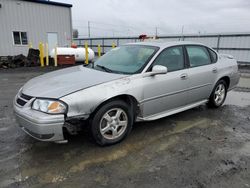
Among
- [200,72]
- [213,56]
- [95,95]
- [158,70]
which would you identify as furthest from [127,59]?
[213,56]

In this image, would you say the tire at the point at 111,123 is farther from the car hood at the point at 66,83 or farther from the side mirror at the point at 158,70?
the side mirror at the point at 158,70

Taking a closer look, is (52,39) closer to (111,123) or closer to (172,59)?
(172,59)

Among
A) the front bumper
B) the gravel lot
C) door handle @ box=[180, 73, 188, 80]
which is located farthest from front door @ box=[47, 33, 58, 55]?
the front bumper

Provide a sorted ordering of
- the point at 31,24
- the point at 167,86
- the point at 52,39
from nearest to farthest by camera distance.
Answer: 1. the point at 167,86
2. the point at 31,24
3. the point at 52,39

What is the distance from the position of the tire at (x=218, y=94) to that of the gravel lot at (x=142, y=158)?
2.61 ft

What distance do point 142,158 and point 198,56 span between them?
8.37 ft

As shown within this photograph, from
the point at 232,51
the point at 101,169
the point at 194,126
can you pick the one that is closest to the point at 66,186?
the point at 101,169

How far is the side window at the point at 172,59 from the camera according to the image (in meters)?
3.64

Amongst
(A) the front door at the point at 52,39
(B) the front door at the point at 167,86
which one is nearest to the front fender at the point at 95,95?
(B) the front door at the point at 167,86

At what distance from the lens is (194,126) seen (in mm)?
3955

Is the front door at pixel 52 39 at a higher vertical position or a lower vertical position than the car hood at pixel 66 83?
higher

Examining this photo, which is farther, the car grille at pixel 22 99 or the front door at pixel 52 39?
the front door at pixel 52 39

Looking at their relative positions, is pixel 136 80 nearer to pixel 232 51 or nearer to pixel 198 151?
pixel 198 151

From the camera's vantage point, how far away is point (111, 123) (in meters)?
3.10
